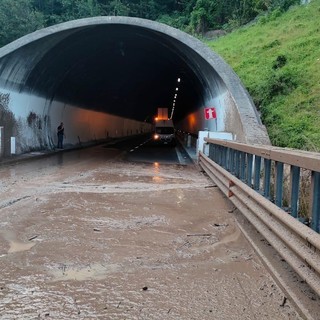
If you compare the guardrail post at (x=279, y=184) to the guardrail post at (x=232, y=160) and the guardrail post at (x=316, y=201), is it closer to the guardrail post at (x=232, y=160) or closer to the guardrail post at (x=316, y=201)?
the guardrail post at (x=316, y=201)

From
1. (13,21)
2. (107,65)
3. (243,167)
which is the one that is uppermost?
(13,21)

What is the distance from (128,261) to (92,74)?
84.0ft

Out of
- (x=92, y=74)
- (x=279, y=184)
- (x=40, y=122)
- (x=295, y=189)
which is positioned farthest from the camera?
(x=92, y=74)

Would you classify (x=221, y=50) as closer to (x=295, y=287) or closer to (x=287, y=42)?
(x=287, y=42)

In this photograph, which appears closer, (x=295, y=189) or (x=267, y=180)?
(x=295, y=189)

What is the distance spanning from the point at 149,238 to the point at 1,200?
4460 millimetres

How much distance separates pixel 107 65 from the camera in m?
29.9

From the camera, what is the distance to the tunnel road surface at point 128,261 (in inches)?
162

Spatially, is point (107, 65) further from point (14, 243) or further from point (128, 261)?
point (128, 261)

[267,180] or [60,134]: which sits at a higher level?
[60,134]

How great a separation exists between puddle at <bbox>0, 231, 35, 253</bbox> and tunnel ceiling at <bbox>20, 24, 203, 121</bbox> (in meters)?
13.8

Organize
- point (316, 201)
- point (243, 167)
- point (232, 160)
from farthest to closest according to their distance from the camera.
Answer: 1. point (232, 160)
2. point (243, 167)
3. point (316, 201)

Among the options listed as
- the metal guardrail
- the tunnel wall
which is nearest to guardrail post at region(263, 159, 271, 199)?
the metal guardrail

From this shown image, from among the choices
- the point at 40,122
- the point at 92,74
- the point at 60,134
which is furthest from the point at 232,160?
the point at 92,74
